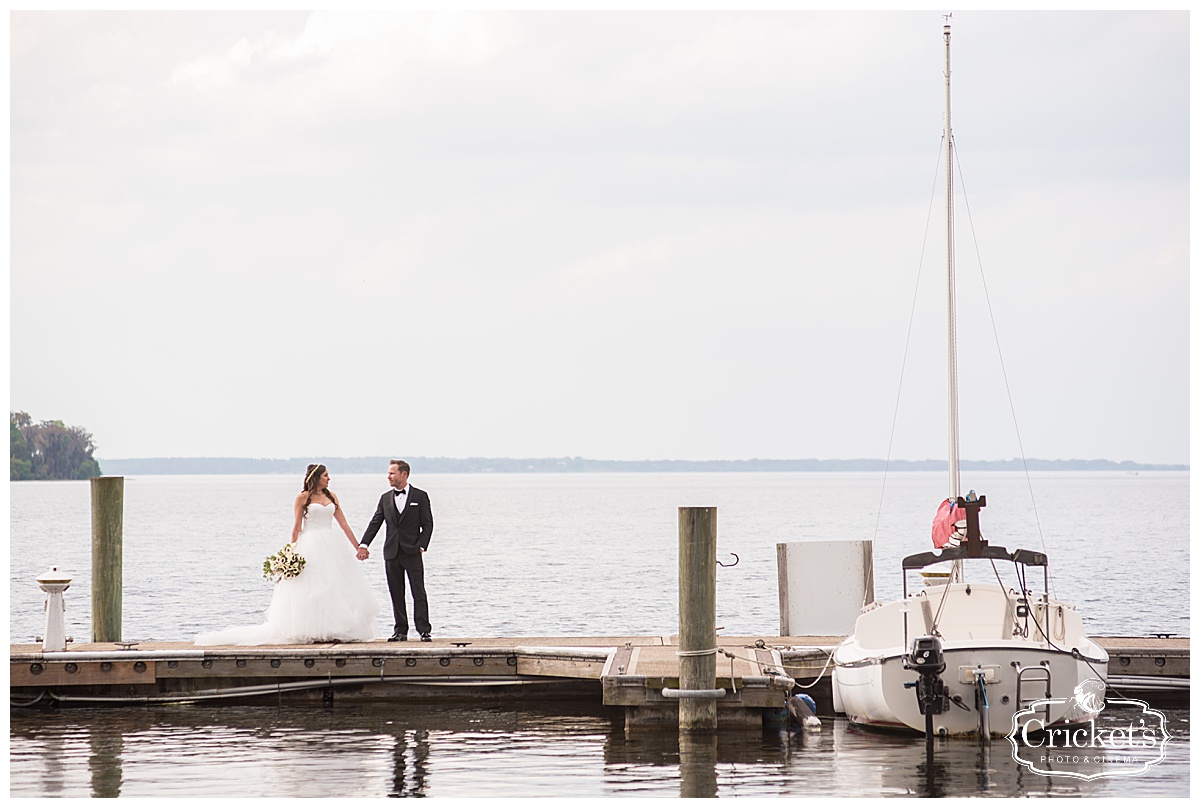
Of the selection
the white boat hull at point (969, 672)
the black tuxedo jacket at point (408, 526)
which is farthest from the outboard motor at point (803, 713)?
the black tuxedo jacket at point (408, 526)

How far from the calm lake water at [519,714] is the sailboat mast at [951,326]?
166 inches

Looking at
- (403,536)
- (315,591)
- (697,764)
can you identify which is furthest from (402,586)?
(697,764)

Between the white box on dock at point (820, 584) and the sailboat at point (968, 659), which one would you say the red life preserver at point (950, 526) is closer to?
the sailboat at point (968, 659)

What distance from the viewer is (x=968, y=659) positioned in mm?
12750

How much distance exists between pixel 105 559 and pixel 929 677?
9733 millimetres

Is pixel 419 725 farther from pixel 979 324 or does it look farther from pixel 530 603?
pixel 979 324

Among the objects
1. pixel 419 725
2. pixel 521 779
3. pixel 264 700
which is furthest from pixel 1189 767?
pixel 264 700

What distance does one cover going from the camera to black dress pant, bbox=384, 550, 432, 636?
15.7 metres

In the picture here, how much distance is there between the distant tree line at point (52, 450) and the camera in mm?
118188

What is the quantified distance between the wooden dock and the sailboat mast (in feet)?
10.1

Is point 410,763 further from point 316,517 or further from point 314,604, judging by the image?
point 316,517

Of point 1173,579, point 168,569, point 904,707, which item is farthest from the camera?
point 168,569

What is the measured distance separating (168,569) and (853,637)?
38.2 meters
